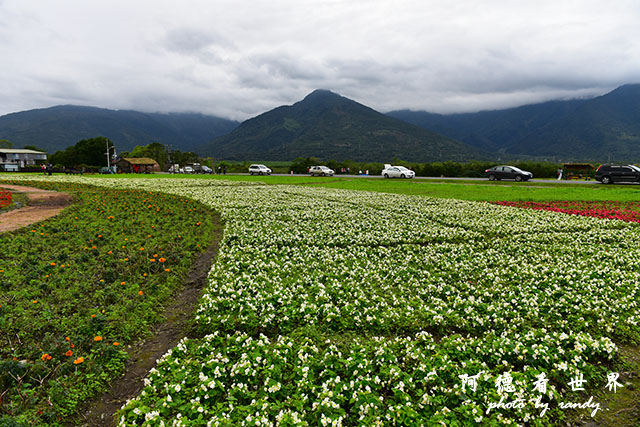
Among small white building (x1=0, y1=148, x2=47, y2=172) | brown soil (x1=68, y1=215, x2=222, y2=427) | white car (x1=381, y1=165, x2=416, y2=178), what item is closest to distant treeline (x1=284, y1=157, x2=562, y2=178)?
white car (x1=381, y1=165, x2=416, y2=178)

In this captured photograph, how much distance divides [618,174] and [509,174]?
11.6 m

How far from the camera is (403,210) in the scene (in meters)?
20.1

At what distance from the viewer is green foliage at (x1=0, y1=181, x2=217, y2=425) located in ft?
16.0

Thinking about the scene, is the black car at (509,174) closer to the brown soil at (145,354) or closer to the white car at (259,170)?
the white car at (259,170)

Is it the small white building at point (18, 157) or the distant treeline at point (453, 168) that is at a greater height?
the small white building at point (18, 157)

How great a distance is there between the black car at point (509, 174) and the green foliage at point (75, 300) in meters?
44.3

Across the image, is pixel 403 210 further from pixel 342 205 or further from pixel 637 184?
pixel 637 184

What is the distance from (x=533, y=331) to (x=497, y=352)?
1.12m

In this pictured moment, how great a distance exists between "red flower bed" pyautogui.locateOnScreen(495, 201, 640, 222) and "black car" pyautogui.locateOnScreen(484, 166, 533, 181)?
22.5 m

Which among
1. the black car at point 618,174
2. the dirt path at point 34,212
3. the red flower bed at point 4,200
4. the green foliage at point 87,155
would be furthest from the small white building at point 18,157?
the black car at point 618,174

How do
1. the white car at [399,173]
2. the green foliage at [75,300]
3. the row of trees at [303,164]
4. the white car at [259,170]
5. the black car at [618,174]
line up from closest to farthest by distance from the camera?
the green foliage at [75,300]
the black car at [618,174]
the white car at [399,173]
the row of trees at [303,164]
the white car at [259,170]

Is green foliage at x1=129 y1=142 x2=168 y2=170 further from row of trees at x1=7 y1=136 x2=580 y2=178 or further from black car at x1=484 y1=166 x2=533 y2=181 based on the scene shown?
black car at x1=484 y1=166 x2=533 y2=181

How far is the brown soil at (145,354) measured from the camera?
4582 mm

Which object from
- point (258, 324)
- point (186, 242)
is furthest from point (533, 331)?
point (186, 242)
